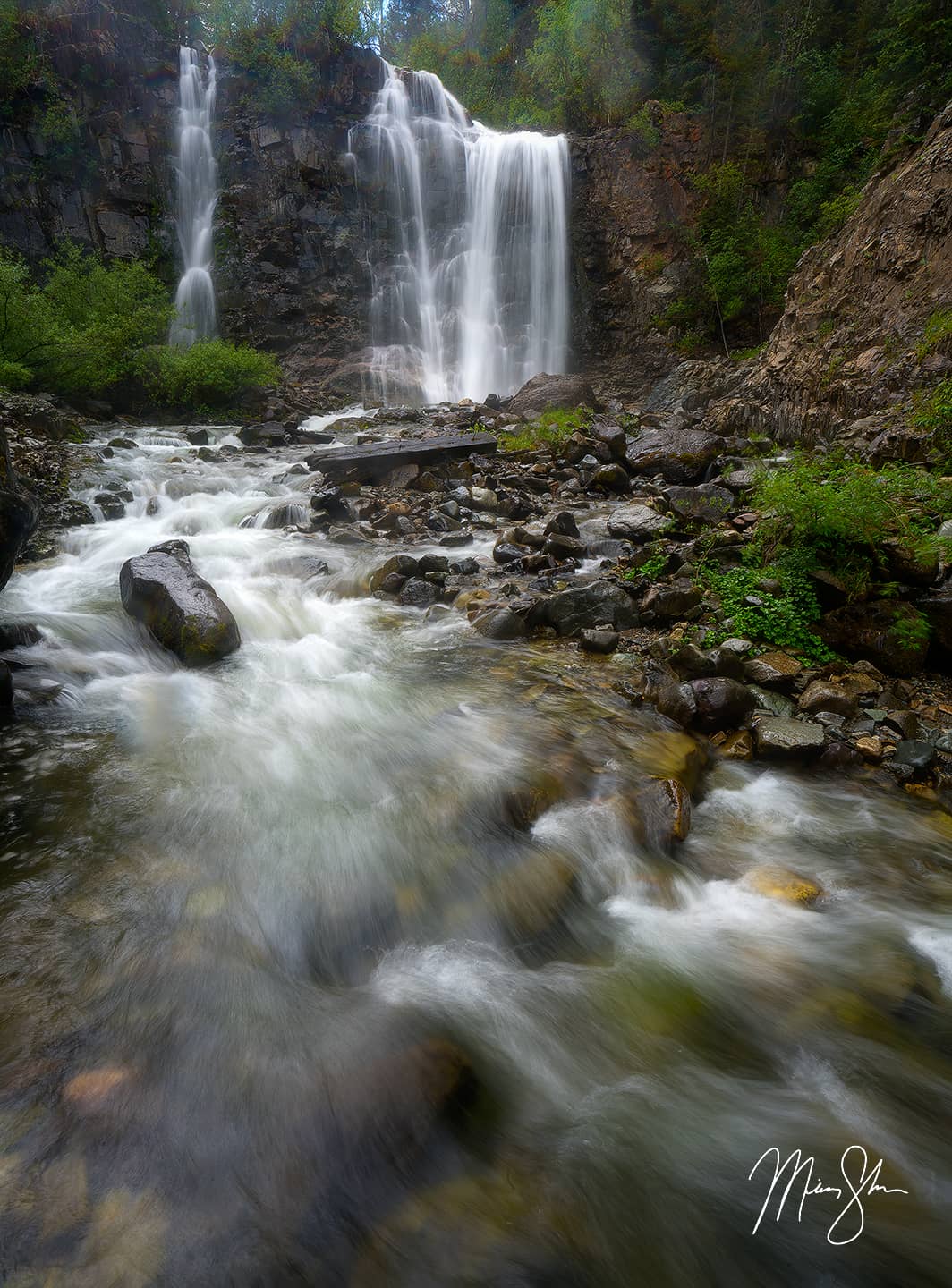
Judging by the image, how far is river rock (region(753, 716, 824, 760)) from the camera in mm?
3957

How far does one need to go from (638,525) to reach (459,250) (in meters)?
22.3

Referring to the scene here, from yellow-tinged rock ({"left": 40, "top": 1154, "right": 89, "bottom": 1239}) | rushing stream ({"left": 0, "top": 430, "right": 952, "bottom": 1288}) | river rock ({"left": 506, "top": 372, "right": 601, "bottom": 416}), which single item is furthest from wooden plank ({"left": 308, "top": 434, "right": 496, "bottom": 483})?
yellow-tinged rock ({"left": 40, "top": 1154, "right": 89, "bottom": 1239})

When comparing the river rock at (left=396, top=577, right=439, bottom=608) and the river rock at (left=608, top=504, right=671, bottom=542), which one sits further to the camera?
A: the river rock at (left=608, top=504, right=671, bottom=542)

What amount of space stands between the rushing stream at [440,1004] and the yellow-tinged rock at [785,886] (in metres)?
0.06

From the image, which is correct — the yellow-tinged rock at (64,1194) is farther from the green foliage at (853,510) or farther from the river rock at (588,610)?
the green foliage at (853,510)

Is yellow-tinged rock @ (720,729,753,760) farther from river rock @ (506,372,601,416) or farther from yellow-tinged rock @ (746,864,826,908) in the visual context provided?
river rock @ (506,372,601,416)

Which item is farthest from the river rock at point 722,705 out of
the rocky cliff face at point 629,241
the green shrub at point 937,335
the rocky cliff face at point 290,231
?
the rocky cliff face at point 290,231

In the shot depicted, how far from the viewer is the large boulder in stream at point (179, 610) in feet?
16.9

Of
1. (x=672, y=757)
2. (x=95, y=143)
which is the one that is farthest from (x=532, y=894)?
(x=95, y=143)

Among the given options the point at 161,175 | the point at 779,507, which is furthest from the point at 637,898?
the point at 161,175

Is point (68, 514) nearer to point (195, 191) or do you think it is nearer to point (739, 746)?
point (739, 746)

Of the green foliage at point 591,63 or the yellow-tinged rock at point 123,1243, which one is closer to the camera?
the yellow-tinged rock at point 123,1243

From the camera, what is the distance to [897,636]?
176 inches

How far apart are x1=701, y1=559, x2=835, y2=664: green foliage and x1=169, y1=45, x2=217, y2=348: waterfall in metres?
25.3
